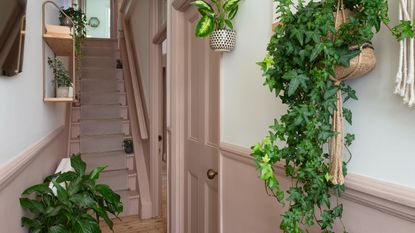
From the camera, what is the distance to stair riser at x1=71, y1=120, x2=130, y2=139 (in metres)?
3.86

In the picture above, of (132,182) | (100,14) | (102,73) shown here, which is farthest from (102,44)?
(132,182)

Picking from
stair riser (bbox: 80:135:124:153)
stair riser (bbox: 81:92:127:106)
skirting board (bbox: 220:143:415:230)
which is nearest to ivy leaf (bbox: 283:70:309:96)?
skirting board (bbox: 220:143:415:230)

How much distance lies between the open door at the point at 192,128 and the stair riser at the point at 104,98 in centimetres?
240

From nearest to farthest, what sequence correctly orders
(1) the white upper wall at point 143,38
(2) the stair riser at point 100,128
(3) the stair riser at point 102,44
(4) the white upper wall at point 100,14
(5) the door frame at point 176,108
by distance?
(5) the door frame at point 176,108, (1) the white upper wall at point 143,38, (2) the stair riser at point 100,128, (3) the stair riser at point 102,44, (4) the white upper wall at point 100,14

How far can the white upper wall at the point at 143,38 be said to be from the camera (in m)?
3.49

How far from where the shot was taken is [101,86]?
15.1 ft

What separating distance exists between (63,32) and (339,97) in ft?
5.73

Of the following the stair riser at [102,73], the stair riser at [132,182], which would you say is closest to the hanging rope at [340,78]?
the stair riser at [132,182]

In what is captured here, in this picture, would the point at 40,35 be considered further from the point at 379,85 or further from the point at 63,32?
the point at 379,85

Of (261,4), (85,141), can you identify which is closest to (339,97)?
(261,4)

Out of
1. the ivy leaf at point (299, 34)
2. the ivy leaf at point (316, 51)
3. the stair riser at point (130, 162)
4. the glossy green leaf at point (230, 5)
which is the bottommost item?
the stair riser at point (130, 162)

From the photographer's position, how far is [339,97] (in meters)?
0.72

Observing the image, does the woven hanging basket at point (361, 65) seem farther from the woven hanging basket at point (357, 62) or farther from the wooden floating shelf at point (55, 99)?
the wooden floating shelf at point (55, 99)

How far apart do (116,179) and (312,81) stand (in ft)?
10.9
